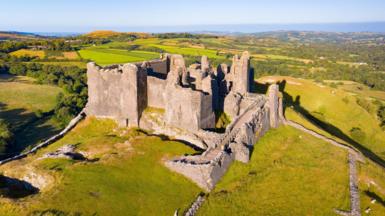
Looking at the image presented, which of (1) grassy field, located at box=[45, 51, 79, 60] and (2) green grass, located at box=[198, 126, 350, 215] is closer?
(2) green grass, located at box=[198, 126, 350, 215]

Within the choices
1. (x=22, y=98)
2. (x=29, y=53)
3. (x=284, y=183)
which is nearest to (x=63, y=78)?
(x=22, y=98)

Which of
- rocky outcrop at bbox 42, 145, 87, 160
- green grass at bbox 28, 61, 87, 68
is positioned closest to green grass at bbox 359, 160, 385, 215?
rocky outcrop at bbox 42, 145, 87, 160

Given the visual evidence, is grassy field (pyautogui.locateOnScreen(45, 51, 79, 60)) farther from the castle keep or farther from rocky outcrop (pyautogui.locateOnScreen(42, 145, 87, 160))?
rocky outcrop (pyautogui.locateOnScreen(42, 145, 87, 160))

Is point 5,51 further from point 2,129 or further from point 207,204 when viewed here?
point 207,204

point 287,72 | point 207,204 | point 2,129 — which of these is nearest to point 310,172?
point 207,204

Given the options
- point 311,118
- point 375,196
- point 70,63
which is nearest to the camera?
point 375,196

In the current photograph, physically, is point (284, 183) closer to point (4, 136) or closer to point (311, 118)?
point (311, 118)
